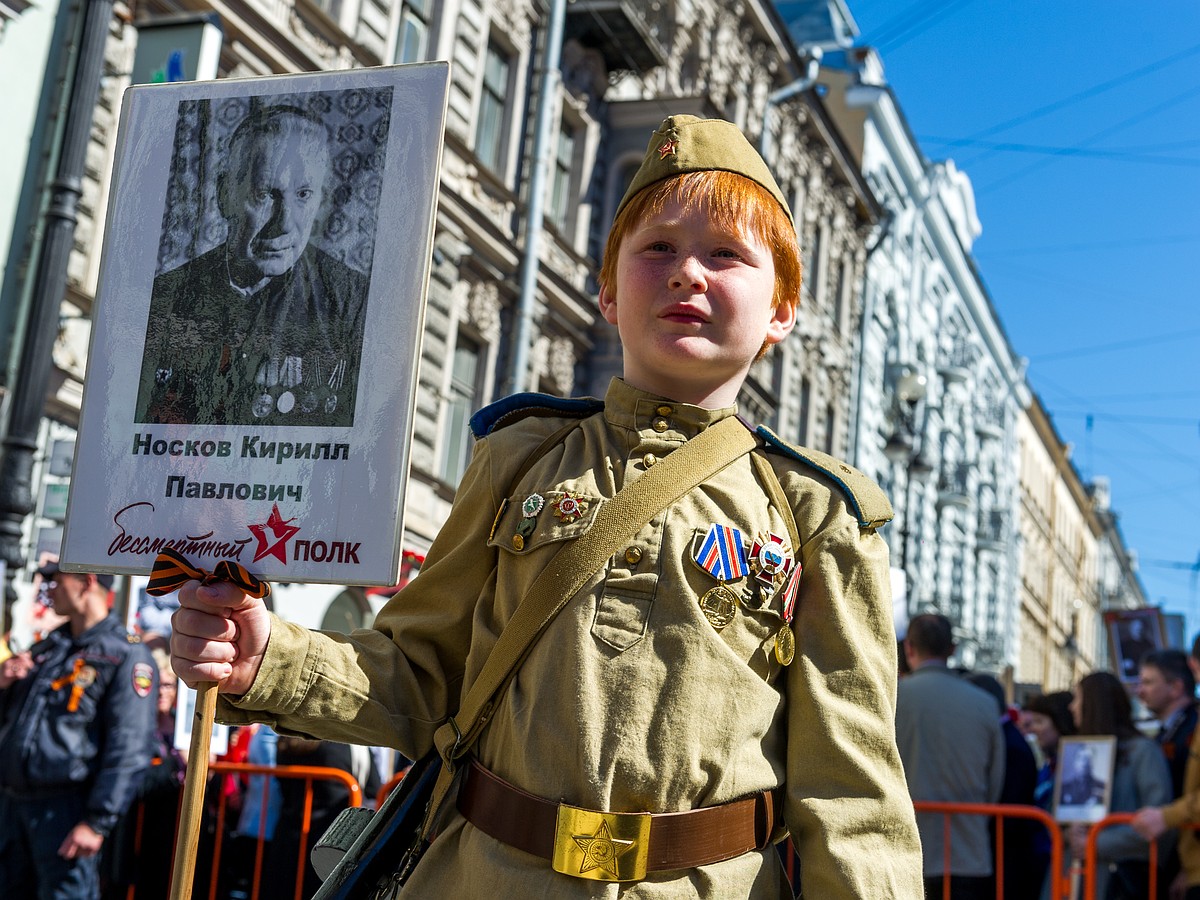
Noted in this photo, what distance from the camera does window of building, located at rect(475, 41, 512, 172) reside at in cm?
1686

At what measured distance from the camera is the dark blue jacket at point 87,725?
18.7ft

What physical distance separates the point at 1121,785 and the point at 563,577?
17.9 ft

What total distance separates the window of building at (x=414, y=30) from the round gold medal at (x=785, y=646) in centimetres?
1362

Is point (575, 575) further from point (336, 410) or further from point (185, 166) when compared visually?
point (185, 166)

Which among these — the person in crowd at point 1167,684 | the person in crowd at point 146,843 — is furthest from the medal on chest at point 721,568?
the person in crowd at point 1167,684

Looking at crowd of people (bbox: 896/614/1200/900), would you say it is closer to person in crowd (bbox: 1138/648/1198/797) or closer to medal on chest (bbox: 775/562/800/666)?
person in crowd (bbox: 1138/648/1198/797)

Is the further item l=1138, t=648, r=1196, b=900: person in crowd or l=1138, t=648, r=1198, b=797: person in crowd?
l=1138, t=648, r=1198, b=797: person in crowd

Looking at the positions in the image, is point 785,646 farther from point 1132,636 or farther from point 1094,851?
point 1132,636

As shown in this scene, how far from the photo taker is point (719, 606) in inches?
81.8

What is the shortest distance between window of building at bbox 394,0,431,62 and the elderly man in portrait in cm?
1319

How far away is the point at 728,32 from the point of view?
2364cm

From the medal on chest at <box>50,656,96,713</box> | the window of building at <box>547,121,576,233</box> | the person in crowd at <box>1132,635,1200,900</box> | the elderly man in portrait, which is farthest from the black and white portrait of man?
the window of building at <box>547,121,576,233</box>

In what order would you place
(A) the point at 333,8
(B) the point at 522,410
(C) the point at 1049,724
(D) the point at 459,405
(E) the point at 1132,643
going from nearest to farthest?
(B) the point at 522,410
(C) the point at 1049,724
(E) the point at 1132,643
(A) the point at 333,8
(D) the point at 459,405

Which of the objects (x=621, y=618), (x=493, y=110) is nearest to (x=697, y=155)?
(x=621, y=618)
